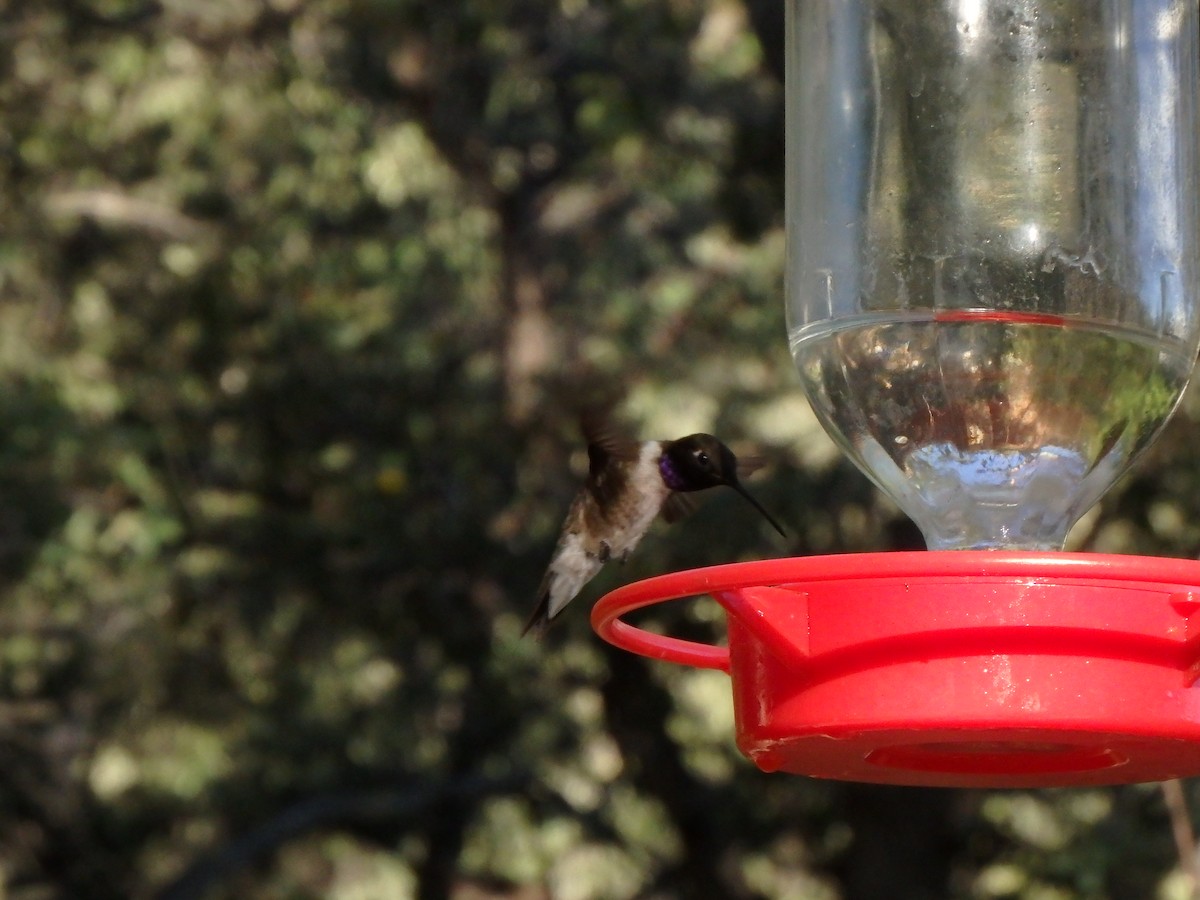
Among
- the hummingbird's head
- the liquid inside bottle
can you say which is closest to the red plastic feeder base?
the liquid inside bottle

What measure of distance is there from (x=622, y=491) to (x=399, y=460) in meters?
3.26

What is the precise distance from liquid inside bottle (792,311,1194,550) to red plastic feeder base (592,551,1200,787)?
457mm

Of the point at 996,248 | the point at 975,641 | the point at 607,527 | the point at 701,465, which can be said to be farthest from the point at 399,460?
the point at 975,641

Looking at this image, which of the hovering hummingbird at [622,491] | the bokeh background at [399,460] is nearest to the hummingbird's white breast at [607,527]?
the hovering hummingbird at [622,491]

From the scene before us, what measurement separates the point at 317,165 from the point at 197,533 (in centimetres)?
174

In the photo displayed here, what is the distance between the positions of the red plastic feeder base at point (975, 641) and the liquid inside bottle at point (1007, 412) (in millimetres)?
457

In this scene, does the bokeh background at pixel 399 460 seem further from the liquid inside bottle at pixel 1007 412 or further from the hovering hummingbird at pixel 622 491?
the liquid inside bottle at pixel 1007 412

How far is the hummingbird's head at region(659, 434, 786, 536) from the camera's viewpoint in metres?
3.46

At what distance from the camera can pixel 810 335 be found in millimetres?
2621

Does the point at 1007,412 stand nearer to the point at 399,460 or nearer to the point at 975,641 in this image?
the point at 975,641

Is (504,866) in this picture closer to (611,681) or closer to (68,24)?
(611,681)

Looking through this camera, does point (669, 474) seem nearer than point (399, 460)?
Yes

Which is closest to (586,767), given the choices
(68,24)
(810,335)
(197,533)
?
(197,533)

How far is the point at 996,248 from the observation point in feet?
8.09
